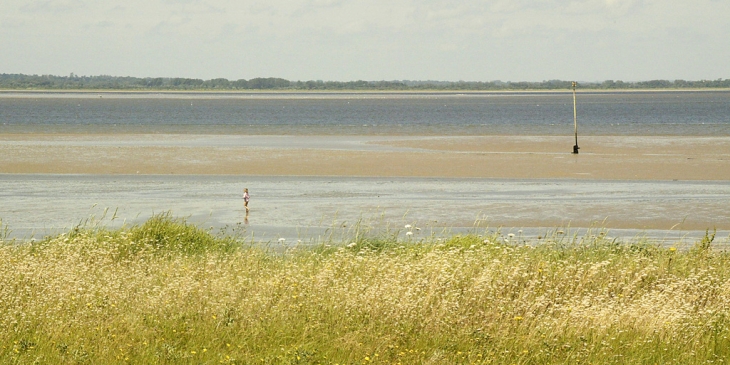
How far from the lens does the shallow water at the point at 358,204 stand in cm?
2109

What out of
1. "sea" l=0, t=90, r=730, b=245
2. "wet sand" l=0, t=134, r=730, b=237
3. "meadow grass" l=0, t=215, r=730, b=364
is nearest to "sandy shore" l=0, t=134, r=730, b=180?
"wet sand" l=0, t=134, r=730, b=237

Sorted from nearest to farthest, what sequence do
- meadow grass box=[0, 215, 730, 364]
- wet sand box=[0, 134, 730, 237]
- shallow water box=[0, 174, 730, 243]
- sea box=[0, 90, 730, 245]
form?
meadow grass box=[0, 215, 730, 364] < sea box=[0, 90, 730, 245] < shallow water box=[0, 174, 730, 243] < wet sand box=[0, 134, 730, 237]

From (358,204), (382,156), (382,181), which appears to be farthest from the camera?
(382,156)

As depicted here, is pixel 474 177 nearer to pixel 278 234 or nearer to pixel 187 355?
pixel 278 234

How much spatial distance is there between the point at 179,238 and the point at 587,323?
355 inches

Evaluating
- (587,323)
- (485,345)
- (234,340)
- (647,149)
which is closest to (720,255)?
(587,323)

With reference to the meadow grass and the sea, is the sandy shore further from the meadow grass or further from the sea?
the meadow grass

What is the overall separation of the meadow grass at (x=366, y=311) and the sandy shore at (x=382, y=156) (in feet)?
76.0

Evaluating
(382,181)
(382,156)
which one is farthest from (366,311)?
(382,156)

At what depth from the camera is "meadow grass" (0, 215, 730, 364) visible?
862 centimetres

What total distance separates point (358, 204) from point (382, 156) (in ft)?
61.3

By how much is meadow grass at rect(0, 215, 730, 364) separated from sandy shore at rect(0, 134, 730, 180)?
23.2 metres

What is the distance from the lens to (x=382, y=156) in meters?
44.1

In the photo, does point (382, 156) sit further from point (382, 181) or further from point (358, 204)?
point (358, 204)
